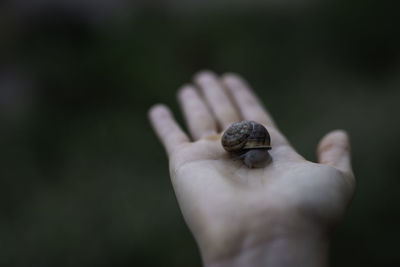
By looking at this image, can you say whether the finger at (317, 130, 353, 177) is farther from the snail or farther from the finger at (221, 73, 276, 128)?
the finger at (221, 73, 276, 128)

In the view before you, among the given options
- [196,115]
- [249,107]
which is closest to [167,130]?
[196,115]

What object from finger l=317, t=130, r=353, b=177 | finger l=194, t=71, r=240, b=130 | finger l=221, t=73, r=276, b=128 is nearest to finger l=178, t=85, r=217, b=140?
finger l=194, t=71, r=240, b=130

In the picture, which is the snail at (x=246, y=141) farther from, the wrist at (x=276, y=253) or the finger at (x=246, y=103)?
the wrist at (x=276, y=253)

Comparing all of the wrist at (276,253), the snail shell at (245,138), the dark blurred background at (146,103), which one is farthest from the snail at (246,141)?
the dark blurred background at (146,103)

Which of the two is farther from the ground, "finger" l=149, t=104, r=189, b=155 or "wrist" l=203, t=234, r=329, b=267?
"finger" l=149, t=104, r=189, b=155

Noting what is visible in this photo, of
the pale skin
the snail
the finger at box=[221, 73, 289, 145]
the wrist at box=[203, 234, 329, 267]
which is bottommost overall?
the wrist at box=[203, 234, 329, 267]

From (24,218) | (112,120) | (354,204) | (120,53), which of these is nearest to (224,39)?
(120,53)

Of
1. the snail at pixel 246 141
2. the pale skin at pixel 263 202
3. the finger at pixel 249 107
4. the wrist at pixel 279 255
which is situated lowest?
the wrist at pixel 279 255
